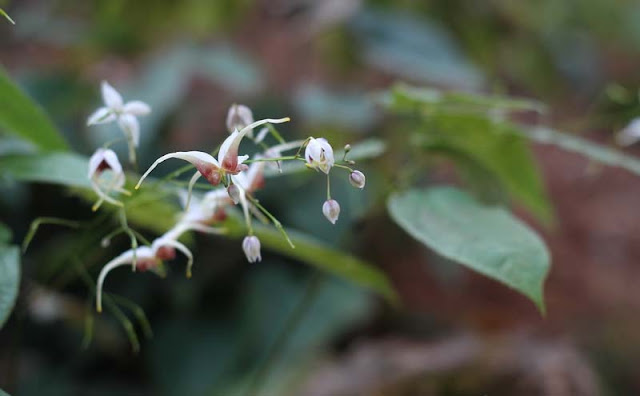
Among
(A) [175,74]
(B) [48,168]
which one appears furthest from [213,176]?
(A) [175,74]

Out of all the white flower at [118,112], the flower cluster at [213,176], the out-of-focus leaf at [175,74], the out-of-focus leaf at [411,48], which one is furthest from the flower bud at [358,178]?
the out-of-focus leaf at [411,48]

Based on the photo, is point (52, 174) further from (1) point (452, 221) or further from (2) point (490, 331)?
(2) point (490, 331)

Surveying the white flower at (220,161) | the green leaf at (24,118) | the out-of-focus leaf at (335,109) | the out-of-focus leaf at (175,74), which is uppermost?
the white flower at (220,161)

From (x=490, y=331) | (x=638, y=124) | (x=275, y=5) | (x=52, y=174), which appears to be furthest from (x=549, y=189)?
(x=52, y=174)

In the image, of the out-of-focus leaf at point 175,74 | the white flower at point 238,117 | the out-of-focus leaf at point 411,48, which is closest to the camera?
the white flower at point 238,117

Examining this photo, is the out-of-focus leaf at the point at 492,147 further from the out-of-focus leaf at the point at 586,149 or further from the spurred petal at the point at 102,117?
the spurred petal at the point at 102,117

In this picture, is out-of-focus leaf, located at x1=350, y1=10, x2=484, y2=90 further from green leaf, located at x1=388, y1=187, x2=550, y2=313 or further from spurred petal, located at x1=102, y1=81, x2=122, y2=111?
spurred petal, located at x1=102, y1=81, x2=122, y2=111
